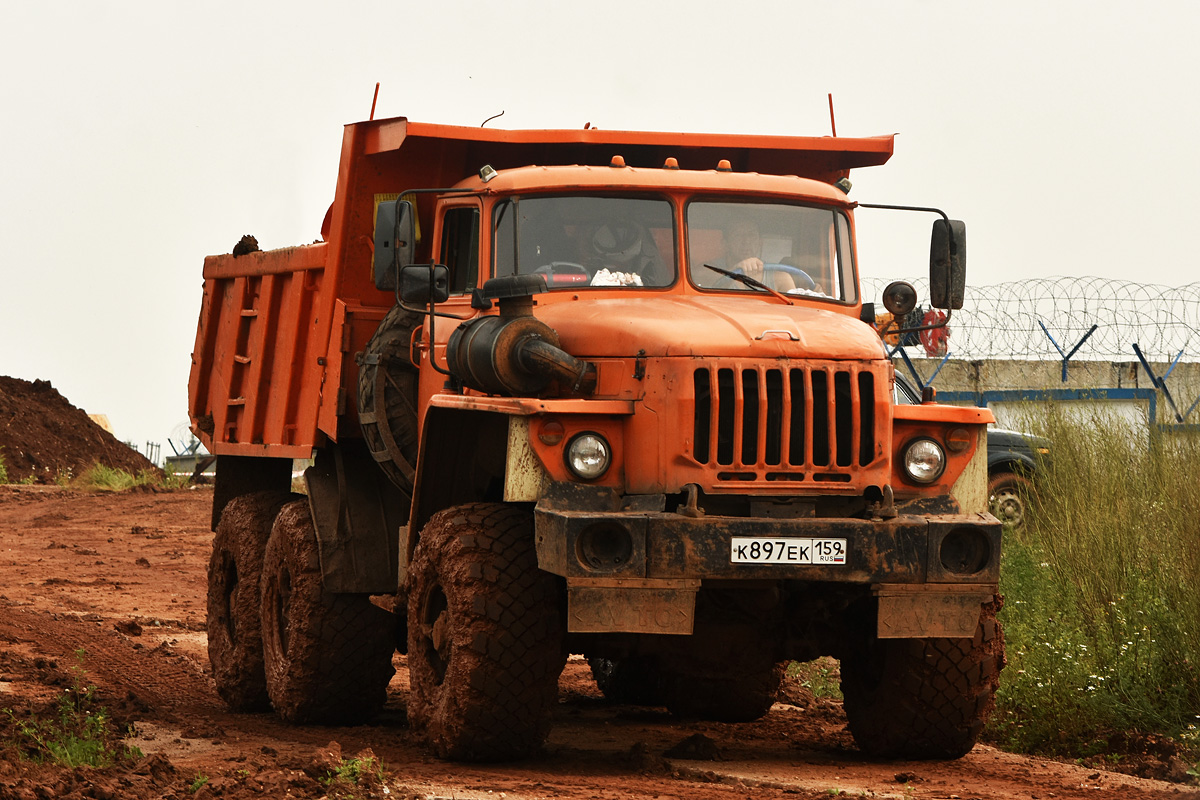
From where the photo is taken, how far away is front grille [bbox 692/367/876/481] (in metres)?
7.00

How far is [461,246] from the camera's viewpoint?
28.4 feet

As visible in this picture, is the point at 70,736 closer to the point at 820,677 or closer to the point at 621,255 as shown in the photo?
the point at 621,255

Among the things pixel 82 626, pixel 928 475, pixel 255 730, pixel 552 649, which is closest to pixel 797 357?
pixel 928 475

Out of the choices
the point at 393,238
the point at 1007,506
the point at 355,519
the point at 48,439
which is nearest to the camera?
the point at 393,238

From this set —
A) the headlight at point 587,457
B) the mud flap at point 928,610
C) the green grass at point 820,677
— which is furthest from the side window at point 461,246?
the green grass at point 820,677

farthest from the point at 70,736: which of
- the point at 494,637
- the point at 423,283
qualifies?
the point at 423,283

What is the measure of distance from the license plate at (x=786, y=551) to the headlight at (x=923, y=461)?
0.56 metres

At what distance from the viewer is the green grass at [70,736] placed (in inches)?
282

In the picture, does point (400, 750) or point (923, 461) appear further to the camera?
point (400, 750)

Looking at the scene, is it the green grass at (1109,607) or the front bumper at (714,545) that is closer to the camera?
the front bumper at (714,545)

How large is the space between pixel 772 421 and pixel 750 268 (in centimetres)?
153

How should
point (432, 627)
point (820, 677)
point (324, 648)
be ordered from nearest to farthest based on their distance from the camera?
1. point (432, 627)
2. point (324, 648)
3. point (820, 677)

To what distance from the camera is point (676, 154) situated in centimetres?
930

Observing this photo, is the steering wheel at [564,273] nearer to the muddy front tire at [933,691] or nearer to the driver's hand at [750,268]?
the driver's hand at [750,268]
